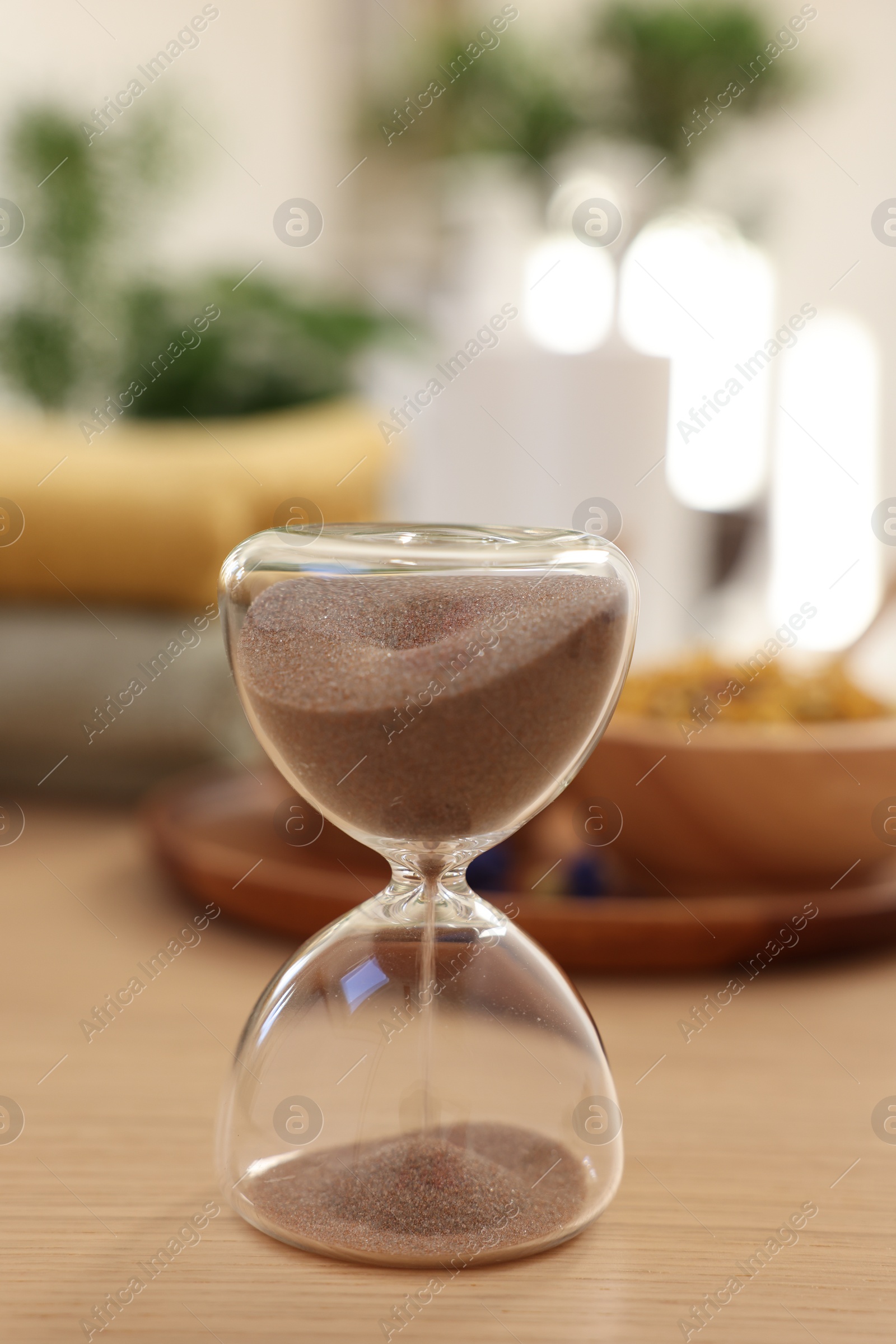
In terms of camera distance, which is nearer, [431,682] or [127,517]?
[431,682]

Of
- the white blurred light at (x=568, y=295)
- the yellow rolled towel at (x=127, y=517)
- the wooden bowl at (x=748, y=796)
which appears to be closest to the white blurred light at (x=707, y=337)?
the white blurred light at (x=568, y=295)

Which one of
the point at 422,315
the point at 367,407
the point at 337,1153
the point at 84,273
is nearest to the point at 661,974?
the point at 337,1153

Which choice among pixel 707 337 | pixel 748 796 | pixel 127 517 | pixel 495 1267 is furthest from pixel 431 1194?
pixel 707 337

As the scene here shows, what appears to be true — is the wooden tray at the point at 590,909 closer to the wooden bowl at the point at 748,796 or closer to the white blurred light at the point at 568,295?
the wooden bowl at the point at 748,796

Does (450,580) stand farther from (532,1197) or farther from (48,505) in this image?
(48,505)

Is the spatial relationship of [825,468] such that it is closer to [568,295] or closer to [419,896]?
[568,295]

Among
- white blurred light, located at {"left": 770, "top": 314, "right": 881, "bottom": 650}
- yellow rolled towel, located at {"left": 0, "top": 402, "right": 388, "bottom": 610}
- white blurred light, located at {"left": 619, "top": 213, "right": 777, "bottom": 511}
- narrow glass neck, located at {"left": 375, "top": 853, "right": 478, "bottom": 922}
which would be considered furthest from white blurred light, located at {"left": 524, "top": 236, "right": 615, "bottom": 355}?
narrow glass neck, located at {"left": 375, "top": 853, "right": 478, "bottom": 922}

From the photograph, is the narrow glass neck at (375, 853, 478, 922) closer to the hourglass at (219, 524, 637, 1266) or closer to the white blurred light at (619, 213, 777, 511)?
the hourglass at (219, 524, 637, 1266)
